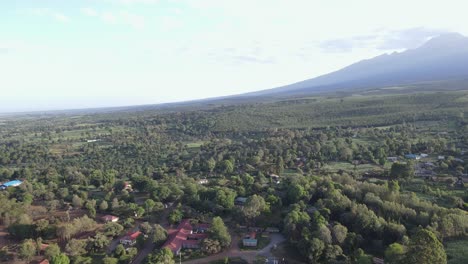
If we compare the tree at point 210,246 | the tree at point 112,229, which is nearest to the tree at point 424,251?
the tree at point 210,246

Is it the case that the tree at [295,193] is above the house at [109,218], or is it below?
above

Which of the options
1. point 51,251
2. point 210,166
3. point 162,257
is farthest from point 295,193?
point 51,251

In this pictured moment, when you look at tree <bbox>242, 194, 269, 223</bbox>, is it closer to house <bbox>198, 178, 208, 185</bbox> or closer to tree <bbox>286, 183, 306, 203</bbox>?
tree <bbox>286, 183, 306, 203</bbox>

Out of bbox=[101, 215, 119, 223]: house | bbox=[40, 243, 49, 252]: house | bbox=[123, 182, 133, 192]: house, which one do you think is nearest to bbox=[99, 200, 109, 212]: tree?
bbox=[101, 215, 119, 223]: house

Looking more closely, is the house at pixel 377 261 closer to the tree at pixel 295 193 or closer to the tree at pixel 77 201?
the tree at pixel 295 193

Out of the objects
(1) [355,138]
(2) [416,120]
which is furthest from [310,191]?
(2) [416,120]

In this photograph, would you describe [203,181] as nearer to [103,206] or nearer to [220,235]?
[103,206]
